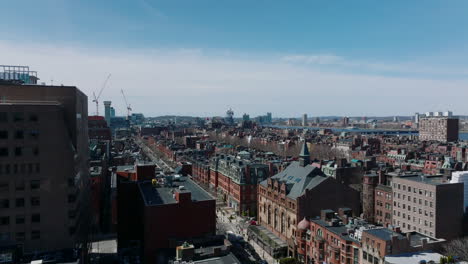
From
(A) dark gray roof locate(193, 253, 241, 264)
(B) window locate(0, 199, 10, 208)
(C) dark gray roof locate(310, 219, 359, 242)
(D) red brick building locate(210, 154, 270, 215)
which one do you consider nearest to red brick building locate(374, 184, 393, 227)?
(C) dark gray roof locate(310, 219, 359, 242)

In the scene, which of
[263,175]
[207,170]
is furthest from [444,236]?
[207,170]

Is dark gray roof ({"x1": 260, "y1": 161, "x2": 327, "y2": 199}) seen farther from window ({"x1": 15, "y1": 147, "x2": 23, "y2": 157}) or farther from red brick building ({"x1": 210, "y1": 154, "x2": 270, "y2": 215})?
window ({"x1": 15, "y1": 147, "x2": 23, "y2": 157})

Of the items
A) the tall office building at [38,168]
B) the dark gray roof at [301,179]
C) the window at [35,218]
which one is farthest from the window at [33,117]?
the dark gray roof at [301,179]

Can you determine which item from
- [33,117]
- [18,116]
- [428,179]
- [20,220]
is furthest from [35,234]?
[428,179]

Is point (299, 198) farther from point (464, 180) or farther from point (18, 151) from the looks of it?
point (18, 151)

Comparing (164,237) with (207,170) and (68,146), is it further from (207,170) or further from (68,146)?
(207,170)

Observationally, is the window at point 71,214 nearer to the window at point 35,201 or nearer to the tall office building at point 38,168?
the tall office building at point 38,168

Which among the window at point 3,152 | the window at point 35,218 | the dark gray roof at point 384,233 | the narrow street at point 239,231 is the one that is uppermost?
the window at point 3,152
